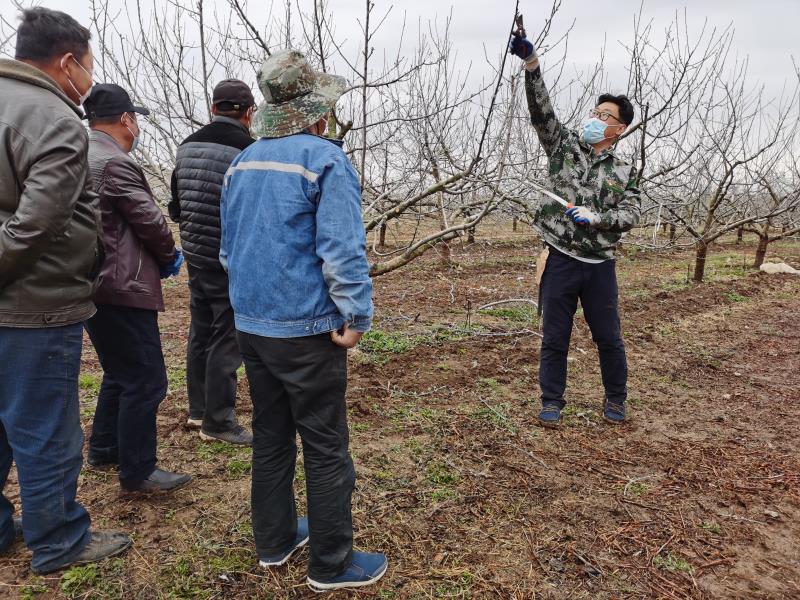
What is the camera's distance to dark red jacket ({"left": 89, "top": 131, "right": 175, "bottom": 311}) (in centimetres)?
227

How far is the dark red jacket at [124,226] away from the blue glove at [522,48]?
1.97 metres

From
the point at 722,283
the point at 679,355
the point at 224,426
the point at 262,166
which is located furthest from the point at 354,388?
the point at 722,283

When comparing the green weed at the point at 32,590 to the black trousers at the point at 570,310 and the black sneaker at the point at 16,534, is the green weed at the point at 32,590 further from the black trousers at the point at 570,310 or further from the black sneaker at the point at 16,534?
the black trousers at the point at 570,310

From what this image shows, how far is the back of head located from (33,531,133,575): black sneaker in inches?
68.2

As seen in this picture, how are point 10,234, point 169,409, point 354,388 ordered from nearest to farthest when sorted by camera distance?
point 10,234
point 169,409
point 354,388

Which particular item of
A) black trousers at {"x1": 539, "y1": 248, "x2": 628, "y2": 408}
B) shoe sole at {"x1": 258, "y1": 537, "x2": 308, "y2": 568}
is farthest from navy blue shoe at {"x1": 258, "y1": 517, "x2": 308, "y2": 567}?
black trousers at {"x1": 539, "y1": 248, "x2": 628, "y2": 408}

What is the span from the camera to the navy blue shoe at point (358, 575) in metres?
1.92

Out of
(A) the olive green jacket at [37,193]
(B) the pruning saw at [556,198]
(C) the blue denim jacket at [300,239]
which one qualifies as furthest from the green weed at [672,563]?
(A) the olive green jacket at [37,193]

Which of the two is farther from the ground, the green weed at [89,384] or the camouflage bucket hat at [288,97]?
the camouflage bucket hat at [288,97]

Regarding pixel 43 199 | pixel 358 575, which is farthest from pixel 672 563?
pixel 43 199

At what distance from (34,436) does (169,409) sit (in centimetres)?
174

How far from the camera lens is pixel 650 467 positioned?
2.95 m

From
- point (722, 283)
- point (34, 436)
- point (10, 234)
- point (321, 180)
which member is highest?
point (321, 180)

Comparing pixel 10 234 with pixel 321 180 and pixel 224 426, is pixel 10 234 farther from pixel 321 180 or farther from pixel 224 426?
pixel 224 426
